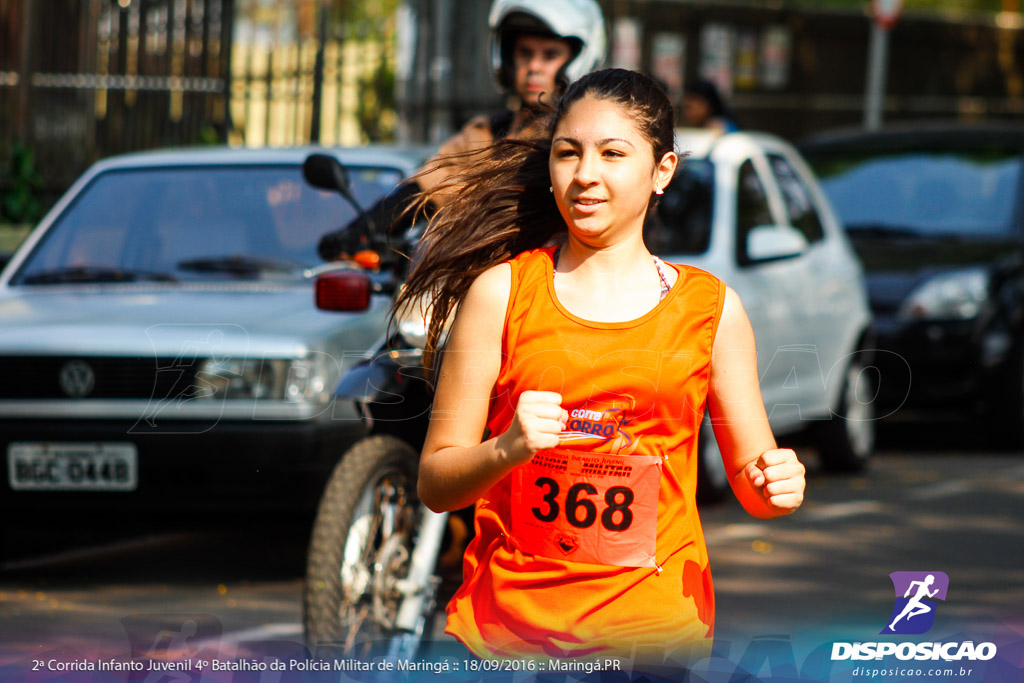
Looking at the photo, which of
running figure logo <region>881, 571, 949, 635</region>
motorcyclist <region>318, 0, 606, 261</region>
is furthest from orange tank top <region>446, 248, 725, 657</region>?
motorcyclist <region>318, 0, 606, 261</region>

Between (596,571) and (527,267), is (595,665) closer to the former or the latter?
(596,571)

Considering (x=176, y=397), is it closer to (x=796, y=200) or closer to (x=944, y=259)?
(x=796, y=200)

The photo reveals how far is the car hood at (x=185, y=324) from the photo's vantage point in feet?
17.9

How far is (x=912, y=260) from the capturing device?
945cm

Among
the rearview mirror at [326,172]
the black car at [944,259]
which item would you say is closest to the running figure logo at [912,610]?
the rearview mirror at [326,172]

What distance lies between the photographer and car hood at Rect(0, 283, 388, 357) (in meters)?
5.44

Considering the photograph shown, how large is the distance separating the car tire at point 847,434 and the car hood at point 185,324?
3.66 m

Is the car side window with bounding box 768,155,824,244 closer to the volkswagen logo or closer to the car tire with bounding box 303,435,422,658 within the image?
the volkswagen logo

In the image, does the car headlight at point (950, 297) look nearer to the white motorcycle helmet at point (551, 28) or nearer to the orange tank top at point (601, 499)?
the white motorcycle helmet at point (551, 28)

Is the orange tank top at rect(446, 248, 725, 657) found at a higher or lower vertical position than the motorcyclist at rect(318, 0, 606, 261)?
lower

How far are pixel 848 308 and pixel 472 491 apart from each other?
243 inches

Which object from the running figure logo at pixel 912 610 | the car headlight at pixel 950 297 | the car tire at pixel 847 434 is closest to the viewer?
the running figure logo at pixel 912 610

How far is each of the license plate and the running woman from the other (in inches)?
118

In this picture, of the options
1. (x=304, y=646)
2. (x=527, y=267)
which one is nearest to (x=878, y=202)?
(x=304, y=646)
